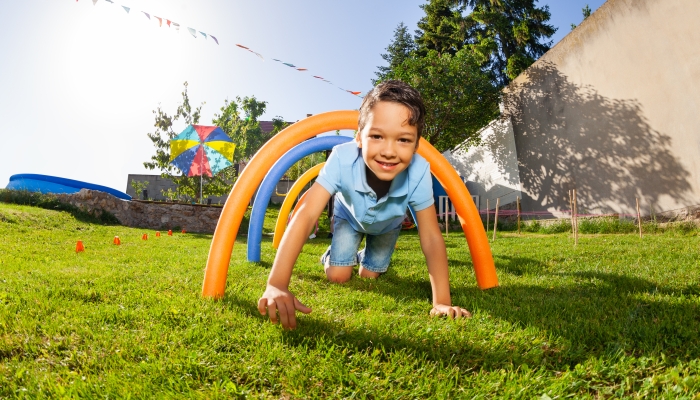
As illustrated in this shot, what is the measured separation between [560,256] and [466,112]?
1255 cm

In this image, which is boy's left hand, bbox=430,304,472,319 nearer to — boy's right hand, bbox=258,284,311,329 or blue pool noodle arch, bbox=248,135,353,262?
boy's right hand, bbox=258,284,311,329

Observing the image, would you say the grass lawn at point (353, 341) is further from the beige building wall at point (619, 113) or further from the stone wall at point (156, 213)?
the stone wall at point (156, 213)

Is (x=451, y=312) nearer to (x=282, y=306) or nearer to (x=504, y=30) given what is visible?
(x=282, y=306)

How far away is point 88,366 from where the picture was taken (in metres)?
1.81

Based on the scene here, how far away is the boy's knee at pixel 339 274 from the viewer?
3982mm

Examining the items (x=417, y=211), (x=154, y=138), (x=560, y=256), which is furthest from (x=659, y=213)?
(x=154, y=138)

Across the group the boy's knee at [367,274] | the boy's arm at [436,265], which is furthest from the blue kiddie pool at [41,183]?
the boy's arm at [436,265]

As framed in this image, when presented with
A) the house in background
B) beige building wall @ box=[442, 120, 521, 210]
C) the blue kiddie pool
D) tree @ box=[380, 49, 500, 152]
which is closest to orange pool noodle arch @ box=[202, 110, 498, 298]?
the house in background

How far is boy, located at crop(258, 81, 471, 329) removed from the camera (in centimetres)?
231

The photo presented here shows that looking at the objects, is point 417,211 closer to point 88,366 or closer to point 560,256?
point 88,366

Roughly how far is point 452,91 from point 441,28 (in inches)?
410

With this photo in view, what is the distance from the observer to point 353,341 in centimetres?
207

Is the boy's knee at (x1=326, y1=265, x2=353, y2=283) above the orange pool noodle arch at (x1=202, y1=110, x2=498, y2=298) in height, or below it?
below

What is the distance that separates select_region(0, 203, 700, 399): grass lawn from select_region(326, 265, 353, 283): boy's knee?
0.25 meters
